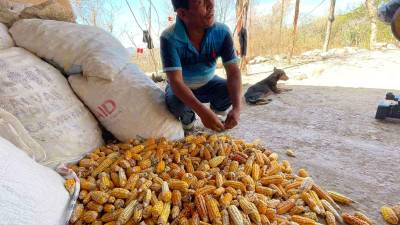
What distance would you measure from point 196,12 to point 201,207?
1156 mm

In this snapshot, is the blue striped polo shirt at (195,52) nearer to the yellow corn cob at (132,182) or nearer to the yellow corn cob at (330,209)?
the yellow corn cob at (132,182)

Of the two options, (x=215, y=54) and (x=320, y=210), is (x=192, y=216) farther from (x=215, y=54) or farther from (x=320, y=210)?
(x=215, y=54)

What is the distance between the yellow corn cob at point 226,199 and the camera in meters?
1.27

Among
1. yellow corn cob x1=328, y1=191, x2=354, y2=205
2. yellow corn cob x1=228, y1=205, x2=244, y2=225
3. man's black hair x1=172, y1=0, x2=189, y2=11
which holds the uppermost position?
man's black hair x1=172, y1=0, x2=189, y2=11

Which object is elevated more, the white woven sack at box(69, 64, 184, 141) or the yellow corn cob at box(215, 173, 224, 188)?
Answer: the white woven sack at box(69, 64, 184, 141)

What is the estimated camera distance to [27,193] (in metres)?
1.02

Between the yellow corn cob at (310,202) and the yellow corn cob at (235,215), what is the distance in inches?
14.9

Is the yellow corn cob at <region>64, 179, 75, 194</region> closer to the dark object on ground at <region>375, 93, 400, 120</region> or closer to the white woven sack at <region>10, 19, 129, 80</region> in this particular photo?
the white woven sack at <region>10, 19, 129, 80</region>

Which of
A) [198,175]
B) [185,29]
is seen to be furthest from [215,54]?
[198,175]

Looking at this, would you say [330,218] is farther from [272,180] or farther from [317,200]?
[272,180]

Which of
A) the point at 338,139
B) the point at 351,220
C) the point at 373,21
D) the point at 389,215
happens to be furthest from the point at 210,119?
the point at 373,21

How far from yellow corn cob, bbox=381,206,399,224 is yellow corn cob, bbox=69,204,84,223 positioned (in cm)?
134

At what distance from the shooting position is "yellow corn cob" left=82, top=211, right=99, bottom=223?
3.97 ft

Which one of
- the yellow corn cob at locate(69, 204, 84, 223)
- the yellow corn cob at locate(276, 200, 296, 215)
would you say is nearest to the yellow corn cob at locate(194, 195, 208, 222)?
the yellow corn cob at locate(276, 200, 296, 215)
